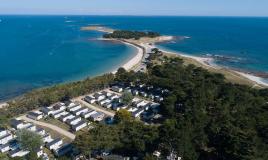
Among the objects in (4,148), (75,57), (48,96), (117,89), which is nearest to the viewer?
(4,148)

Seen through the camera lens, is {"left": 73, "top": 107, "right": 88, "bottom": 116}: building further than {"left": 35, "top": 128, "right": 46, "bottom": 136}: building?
Yes

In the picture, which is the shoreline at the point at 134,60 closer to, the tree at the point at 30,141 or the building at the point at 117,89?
the building at the point at 117,89

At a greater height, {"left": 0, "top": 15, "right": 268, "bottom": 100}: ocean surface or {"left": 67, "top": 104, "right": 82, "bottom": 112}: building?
{"left": 67, "top": 104, "right": 82, "bottom": 112}: building

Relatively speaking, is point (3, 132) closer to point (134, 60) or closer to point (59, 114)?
point (59, 114)

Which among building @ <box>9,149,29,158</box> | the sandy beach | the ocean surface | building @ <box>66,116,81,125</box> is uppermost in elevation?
building @ <box>9,149,29,158</box>

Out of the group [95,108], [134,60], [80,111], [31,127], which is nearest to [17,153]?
[31,127]

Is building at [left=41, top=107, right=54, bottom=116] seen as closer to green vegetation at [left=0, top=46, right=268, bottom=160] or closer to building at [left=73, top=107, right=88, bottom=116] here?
green vegetation at [left=0, top=46, right=268, bottom=160]

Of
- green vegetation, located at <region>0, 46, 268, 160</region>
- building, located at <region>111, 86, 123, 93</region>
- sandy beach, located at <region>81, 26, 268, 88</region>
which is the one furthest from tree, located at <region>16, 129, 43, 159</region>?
sandy beach, located at <region>81, 26, 268, 88</region>

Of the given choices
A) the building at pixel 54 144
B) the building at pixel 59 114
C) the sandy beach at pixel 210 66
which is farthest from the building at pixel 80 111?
the sandy beach at pixel 210 66
